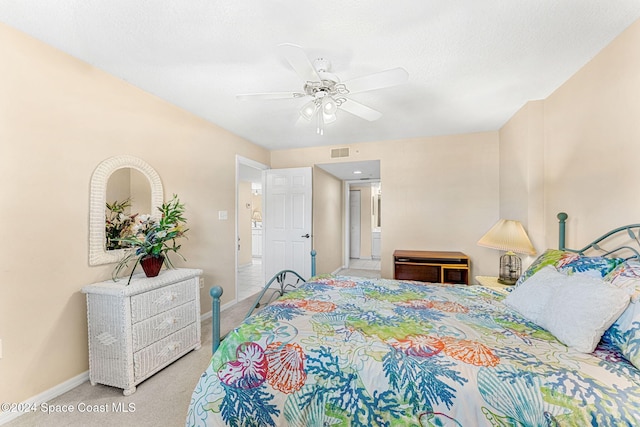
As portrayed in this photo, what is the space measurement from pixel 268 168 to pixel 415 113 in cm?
262

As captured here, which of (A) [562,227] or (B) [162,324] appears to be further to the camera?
(A) [562,227]

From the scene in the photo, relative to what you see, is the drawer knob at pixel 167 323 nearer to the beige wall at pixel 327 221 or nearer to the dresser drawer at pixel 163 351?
the dresser drawer at pixel 163 351

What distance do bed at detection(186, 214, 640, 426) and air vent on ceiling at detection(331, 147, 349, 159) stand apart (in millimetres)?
3277

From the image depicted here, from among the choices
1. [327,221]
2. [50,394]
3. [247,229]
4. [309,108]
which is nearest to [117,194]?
[50,394]

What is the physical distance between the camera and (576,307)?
1.20 m

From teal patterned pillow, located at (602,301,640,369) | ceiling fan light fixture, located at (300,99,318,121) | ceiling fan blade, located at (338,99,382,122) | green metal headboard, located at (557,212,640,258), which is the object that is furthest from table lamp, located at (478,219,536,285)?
ceiling fan light fixture, located at (300,99,318,121)

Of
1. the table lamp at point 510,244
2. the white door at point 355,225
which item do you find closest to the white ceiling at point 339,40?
Answer: the table lamp at point 510,244

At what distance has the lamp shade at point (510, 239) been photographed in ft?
8.43

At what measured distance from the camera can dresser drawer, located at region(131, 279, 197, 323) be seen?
76.9 inches

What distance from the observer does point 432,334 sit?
50.9 inches

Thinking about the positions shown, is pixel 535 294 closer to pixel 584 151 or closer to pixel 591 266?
pixel 591 266

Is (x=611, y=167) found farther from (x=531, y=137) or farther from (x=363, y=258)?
(x=363, y=258)

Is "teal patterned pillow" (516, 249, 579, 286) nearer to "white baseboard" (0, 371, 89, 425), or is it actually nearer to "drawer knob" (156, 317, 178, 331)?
"drawer knob" (156, 317, 178, 331)

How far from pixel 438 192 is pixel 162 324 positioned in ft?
12.4
